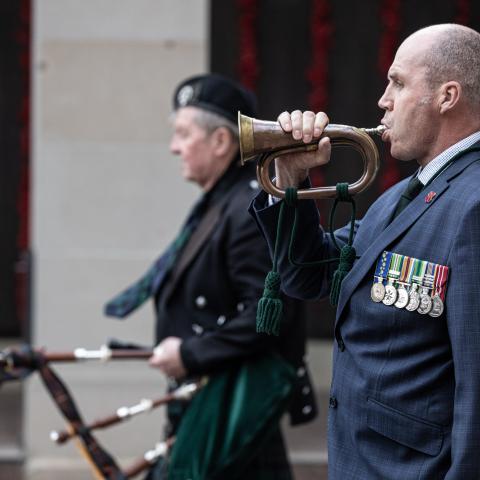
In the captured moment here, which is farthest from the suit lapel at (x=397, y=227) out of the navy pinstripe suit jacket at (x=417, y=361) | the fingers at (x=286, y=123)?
Answer: the fingers at (x=286, y=123)

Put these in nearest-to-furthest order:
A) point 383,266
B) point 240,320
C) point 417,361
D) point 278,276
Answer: point 417,361 → point 383,266 → point 278,276 → point 240,320

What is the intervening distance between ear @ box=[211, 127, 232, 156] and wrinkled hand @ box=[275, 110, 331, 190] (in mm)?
1718

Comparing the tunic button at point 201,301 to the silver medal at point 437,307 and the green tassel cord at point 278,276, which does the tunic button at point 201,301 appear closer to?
the green tassel cord at point 278,276

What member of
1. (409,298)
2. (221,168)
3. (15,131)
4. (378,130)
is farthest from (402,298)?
(15,131)

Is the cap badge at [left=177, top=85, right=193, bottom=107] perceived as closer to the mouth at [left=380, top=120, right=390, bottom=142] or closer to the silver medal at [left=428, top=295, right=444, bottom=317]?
the mouth at [left=380, top=120, right=390, bottom=142]

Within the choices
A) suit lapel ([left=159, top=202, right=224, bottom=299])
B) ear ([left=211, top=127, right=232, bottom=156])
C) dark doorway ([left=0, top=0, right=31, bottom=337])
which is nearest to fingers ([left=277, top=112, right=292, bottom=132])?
suit lapel ([left=159, top=202, right=224, bottom=299])

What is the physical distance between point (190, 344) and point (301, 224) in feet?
4.87

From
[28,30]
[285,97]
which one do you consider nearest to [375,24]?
[285,97]

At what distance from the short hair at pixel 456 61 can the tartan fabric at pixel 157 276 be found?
203cm

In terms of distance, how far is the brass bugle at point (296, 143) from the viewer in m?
2.67

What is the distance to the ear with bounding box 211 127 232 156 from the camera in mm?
4441

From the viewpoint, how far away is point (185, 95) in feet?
15.0

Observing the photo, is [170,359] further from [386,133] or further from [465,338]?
[465,338]

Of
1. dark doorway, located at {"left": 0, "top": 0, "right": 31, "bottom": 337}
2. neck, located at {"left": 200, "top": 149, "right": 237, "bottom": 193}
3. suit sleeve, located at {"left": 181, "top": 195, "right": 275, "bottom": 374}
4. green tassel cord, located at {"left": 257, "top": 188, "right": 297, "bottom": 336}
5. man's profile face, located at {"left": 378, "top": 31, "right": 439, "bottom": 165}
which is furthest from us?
dark doorway, located at {"left": 0, "top": 0, "right": 31, "bottom": 337}
